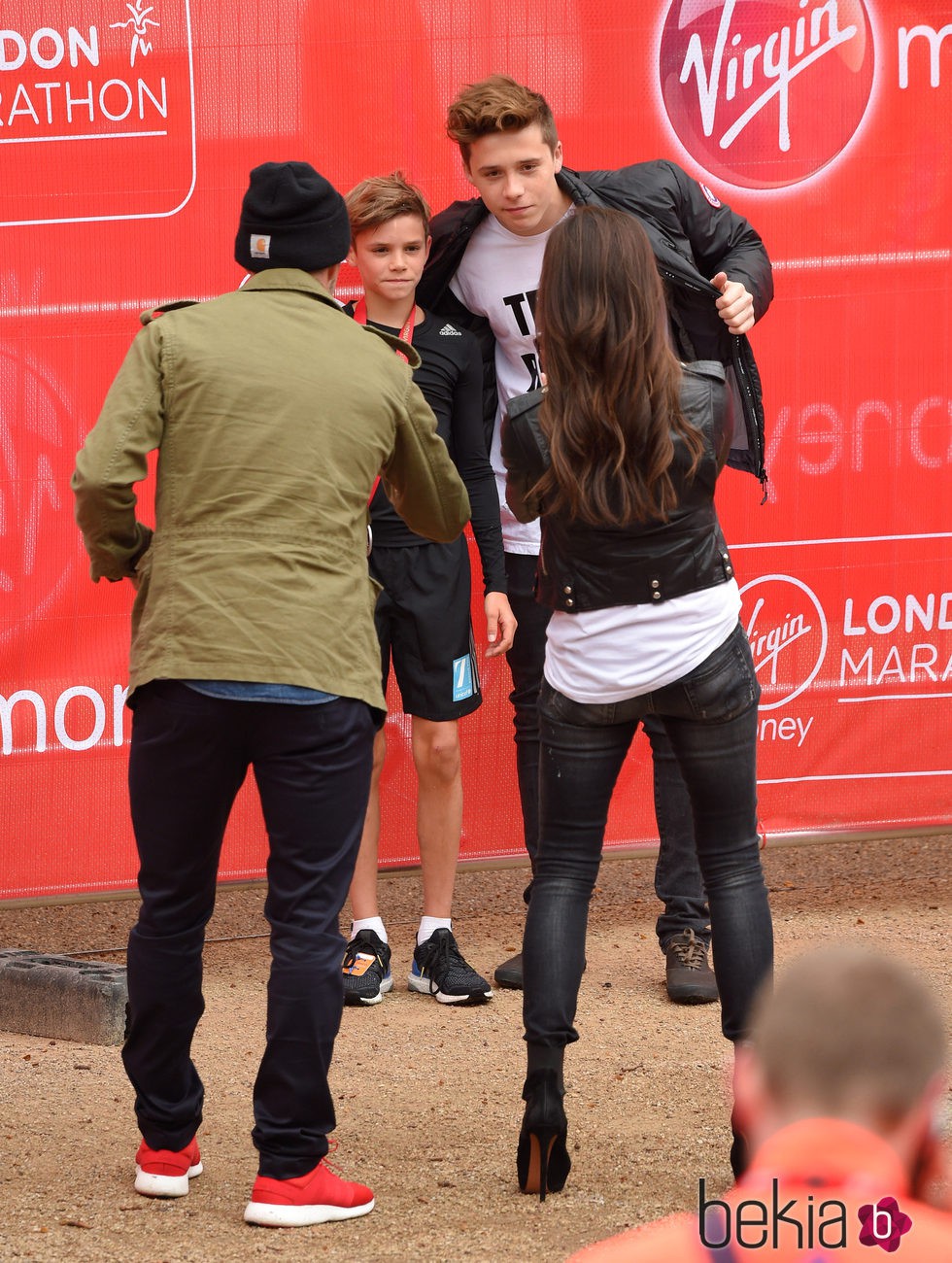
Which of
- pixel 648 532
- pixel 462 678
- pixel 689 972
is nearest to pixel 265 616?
pixel 648 532

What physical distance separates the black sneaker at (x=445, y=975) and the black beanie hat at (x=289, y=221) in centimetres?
201

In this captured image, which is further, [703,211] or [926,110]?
[926,110]

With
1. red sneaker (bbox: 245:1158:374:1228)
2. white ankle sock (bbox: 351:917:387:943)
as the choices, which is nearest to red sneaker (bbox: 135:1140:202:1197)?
red sneaker (bbox: 245:1158:374:1228)

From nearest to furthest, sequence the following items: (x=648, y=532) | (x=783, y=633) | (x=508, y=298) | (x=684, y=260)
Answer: (x=648, y=532) → (x=684, y=260) → (x=508, y=298) → (x=783, y=633)

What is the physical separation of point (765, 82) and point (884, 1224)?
3797 millimetres

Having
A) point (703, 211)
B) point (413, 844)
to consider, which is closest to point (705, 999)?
point (413, 844)

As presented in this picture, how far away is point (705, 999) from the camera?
4.23m

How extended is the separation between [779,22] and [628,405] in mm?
2197

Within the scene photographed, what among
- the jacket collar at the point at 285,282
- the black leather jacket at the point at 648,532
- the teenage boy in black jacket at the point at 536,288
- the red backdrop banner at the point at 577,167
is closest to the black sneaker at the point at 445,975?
the teenage boy in black jacket at the point at 536,288

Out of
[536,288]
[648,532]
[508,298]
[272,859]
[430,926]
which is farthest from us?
[430,926]

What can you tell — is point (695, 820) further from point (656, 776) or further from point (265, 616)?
point (656, 776)

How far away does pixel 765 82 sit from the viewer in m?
4.64

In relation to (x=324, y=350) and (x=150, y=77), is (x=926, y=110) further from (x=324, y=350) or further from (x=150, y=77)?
(x=324, y=350)

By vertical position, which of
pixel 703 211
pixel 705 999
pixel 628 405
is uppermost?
pixel 703 211
